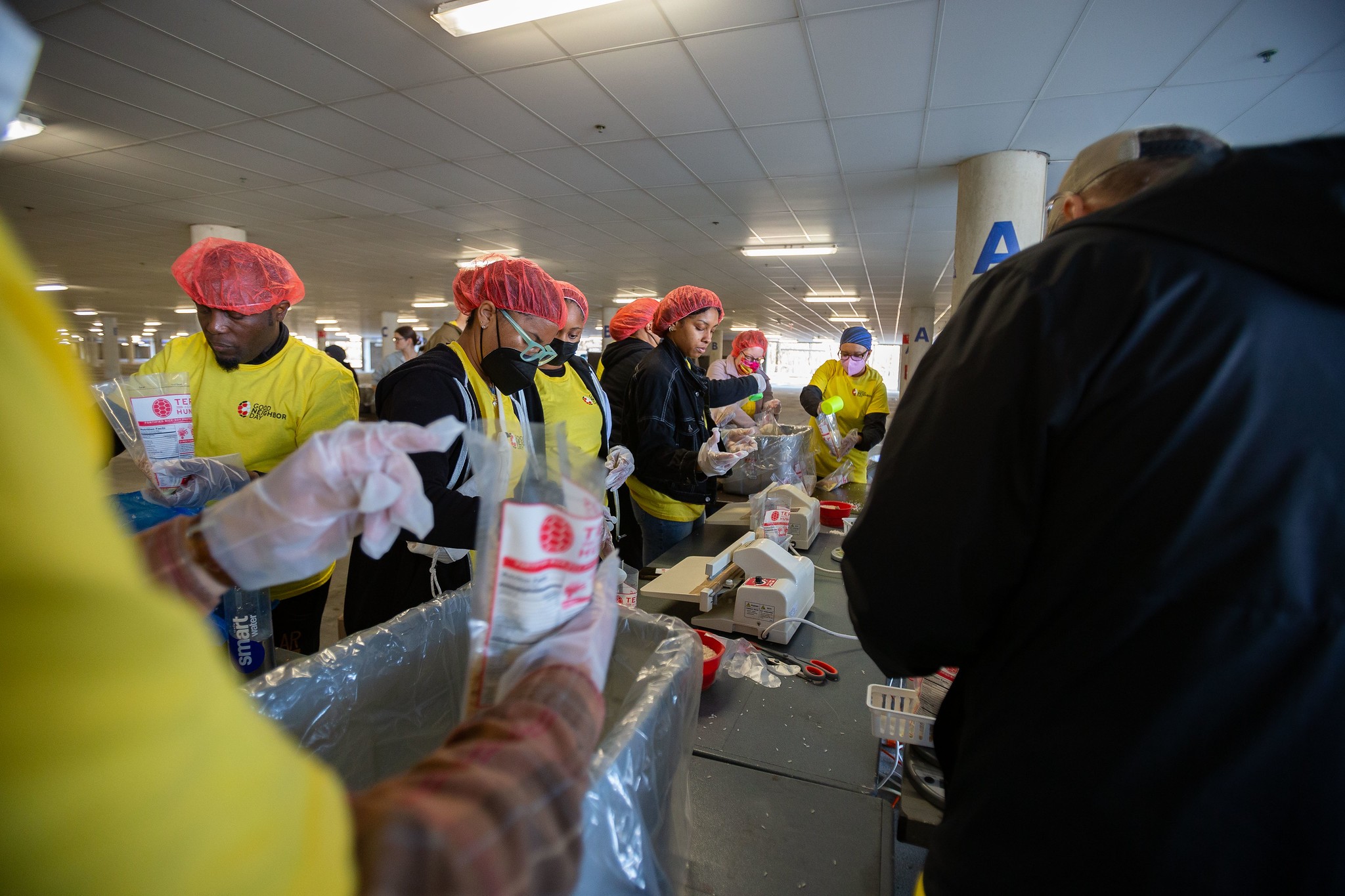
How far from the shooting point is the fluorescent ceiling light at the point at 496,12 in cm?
277

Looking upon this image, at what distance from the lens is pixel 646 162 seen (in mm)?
4812

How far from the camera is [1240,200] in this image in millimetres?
615

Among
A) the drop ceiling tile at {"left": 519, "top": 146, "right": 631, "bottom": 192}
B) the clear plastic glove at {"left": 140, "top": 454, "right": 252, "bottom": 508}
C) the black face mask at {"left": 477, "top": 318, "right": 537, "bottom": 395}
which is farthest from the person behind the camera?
the drop ceiling tile at {"left": 519, "top": 146, "right": 631, "bottom": 192}

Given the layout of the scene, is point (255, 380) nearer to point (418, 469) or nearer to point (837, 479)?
point (418, 469)

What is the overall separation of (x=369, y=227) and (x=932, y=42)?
6.41 meters

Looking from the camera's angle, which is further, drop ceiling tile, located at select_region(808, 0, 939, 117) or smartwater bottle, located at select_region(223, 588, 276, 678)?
drop ceiling tile, located at select_region(808, 0, 939, 117)

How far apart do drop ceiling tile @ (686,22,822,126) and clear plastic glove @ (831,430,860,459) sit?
6.82ft

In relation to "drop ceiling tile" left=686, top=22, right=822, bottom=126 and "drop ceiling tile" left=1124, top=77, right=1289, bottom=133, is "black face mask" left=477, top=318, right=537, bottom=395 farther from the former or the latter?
"drop ceiling tile" left=1124, top=77, right=1289, bottom=133

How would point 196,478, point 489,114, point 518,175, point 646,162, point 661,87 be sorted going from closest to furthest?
1. point 196,478
2. point 661,87
3. point 489,114
4. point 646,162
5. point 518,175

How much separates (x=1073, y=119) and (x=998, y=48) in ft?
4.20

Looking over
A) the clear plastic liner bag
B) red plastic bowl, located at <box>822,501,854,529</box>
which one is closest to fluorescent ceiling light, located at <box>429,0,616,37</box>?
red plastic bowl, located at <box>822,501,854,529</box>

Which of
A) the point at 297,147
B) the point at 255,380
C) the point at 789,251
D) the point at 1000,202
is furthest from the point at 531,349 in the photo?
the point at 789,251

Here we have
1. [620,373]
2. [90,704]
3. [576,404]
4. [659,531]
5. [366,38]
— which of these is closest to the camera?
[90,704]

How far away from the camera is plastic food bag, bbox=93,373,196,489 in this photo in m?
1.47
